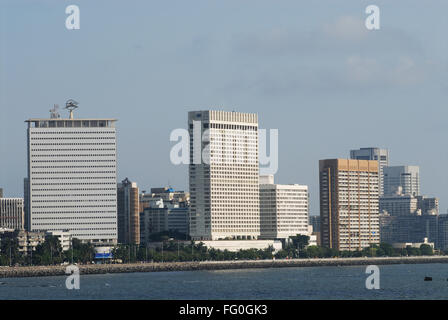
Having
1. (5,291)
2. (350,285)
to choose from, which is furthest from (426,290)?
(5,291)

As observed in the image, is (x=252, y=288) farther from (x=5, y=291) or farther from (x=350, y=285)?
(x=5, y=291)

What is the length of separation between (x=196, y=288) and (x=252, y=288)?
10224mm
